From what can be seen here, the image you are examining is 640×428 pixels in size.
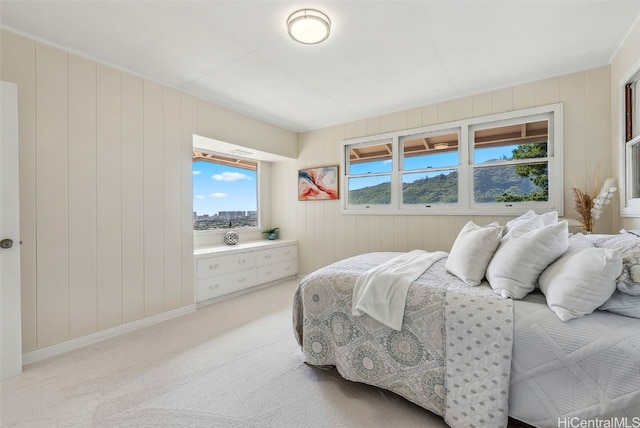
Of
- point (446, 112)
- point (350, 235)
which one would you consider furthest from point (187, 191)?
point (446, 112)

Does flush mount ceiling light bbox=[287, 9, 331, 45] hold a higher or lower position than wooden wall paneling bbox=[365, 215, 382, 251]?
higher

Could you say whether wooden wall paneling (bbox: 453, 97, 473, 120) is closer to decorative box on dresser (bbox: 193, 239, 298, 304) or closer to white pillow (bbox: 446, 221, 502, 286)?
white pillow (bbox: 446, 221, 502, 286)

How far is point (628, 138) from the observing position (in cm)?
225

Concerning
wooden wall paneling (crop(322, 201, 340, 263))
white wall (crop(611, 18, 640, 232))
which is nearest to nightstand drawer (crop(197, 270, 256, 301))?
wooden wall paneling (crop(322, 201, 340, 263))

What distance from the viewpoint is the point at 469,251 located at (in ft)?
5.72

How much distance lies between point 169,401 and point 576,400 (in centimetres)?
207

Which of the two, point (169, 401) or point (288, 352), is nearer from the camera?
point (169, 401)

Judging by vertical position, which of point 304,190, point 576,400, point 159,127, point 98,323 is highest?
point 159,127

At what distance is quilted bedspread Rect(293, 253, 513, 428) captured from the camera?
129 centimetres

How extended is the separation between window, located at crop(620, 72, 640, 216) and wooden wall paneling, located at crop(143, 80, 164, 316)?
165 inches

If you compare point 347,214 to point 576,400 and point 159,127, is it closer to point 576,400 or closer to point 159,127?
point 159,127

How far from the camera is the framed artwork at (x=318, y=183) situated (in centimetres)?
423

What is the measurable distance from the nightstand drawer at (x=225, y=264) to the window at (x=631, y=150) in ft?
12.7

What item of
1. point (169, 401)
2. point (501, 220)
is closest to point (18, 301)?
point (169, 401)
